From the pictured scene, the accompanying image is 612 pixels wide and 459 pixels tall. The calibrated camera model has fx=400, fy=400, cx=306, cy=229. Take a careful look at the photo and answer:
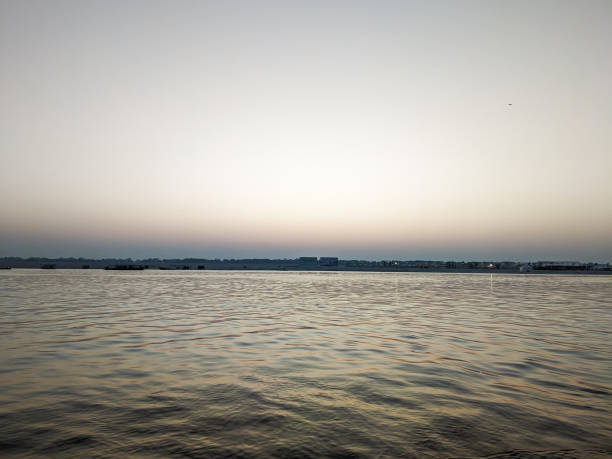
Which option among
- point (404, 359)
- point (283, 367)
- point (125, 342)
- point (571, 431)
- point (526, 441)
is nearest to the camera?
point (526, 441)

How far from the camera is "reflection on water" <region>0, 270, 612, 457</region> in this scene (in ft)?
23.1

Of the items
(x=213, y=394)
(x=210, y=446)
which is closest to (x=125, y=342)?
(x=213, y=394)

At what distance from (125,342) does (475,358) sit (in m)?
13.7

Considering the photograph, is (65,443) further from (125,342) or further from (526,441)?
(125,342)

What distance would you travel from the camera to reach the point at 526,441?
23.6 feet

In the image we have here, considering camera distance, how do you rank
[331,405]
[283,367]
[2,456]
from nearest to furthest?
[2,456]
[331,405]
[283,367]

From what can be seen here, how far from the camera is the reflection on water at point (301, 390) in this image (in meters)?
7.04

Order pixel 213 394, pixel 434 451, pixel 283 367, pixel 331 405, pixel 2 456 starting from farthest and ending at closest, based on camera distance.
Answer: pixel 283 367 < pixel 213 394 < pixel 331 405 < pixel 434 451 < pixel 2 456

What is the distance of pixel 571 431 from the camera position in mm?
7688

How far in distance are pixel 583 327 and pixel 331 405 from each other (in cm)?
1975

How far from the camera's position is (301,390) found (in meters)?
10.3

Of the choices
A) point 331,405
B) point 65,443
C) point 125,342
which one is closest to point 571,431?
point 331,405

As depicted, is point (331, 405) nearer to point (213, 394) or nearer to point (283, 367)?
point (213, 394)

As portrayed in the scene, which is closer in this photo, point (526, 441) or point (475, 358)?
point (526, 441)
